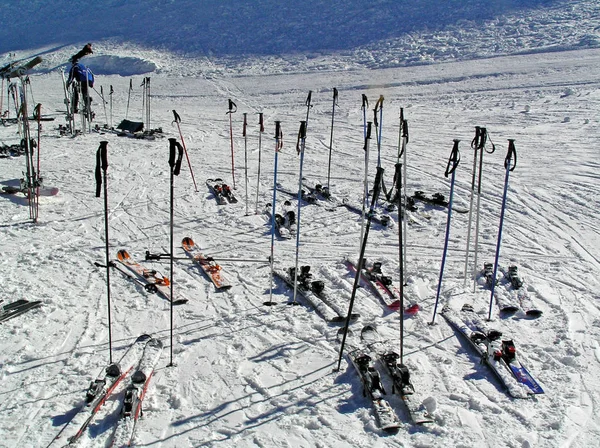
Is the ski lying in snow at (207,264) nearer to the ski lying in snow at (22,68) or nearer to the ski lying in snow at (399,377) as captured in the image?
the ski lying in snow at (399,377)

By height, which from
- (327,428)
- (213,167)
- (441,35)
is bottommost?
(327,428)

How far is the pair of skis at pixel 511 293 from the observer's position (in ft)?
26.8

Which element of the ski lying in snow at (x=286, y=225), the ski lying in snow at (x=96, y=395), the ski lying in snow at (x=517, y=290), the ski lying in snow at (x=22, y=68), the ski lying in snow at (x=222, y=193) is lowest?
the ski lying in snow at (x=96, y=395)

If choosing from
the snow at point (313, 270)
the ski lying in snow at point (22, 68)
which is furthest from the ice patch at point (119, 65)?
the ski lying in snow at point (22, 68)

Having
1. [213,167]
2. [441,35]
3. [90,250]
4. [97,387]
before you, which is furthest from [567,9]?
[97,387]

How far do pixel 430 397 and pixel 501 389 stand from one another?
1.00 meters

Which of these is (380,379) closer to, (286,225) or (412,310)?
(412,310)

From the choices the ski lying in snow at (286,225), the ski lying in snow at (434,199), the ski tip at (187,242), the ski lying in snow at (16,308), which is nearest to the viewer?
the ski lying in snow at (16,308)

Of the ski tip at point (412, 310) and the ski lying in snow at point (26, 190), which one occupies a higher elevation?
the ski lying in snow at point (26, 190)

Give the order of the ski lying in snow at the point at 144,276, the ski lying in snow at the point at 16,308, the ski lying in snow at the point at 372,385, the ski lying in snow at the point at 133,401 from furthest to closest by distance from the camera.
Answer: the ski lying in snow at the point at 144,276 < the ski lying in snow at the point at 16,308 < the ski lying in snow at the point at 372,385 < the ski lying in snow at the point at 133,401

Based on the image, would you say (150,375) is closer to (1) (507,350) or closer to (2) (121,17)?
(1) (507,350)

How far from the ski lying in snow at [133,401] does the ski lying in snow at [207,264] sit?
91.0 inches

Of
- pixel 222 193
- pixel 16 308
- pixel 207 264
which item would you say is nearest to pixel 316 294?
pixel 207 264

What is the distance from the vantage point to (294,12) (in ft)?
158
